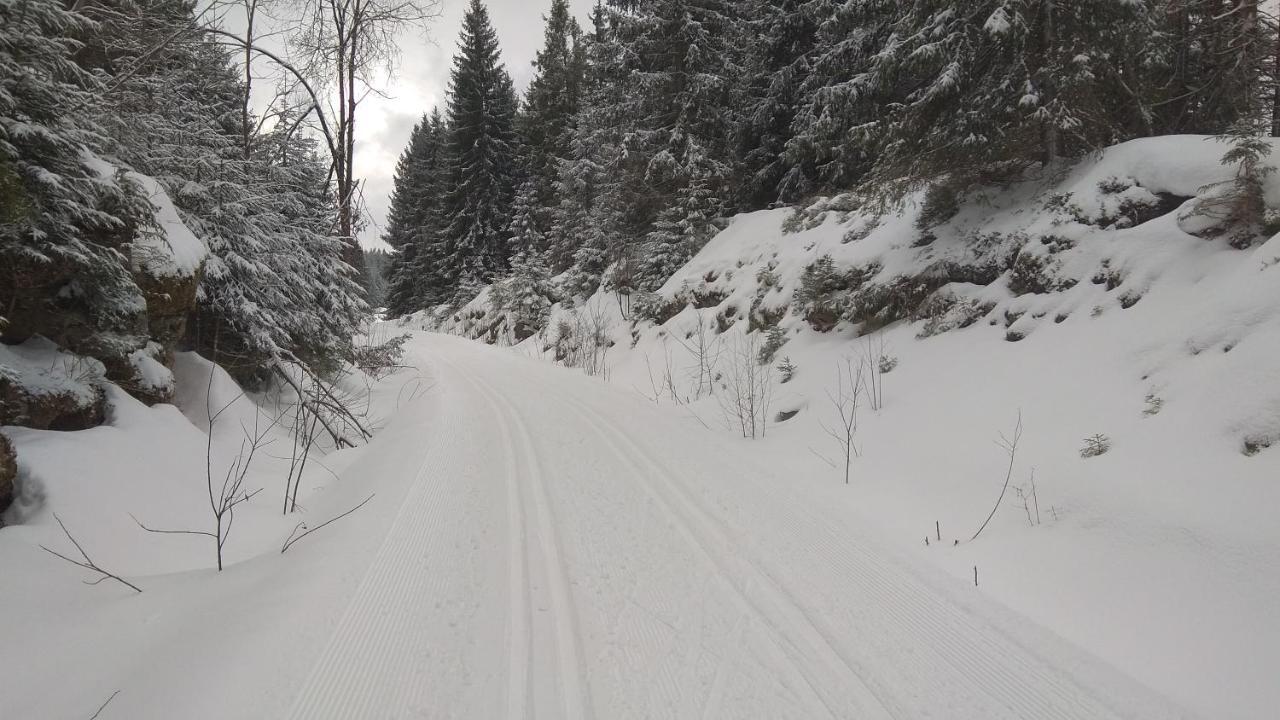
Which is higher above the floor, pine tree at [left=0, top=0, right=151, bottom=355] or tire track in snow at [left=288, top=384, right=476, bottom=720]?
pine tree at [left=0, top=0, right=151, bottom=355]

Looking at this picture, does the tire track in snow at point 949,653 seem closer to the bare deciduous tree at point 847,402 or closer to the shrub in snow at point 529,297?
the bare deciduous tree at point 847,402

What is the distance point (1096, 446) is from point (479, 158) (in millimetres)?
28546

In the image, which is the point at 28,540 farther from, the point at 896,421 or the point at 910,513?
the point at 896,421

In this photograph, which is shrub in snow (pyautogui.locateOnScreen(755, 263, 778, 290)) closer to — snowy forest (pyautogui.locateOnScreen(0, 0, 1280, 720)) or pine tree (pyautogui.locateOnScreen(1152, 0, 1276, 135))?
snowy forest (pyautogui.locateOnScreen(0, 0, 1280, 720))

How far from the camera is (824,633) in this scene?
229cm

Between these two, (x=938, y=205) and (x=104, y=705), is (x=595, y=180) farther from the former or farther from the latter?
(x=104, y=705)

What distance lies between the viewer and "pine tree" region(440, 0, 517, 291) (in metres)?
26.4

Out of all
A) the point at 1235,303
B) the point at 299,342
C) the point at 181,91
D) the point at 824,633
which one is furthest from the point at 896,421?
the point at 181,91

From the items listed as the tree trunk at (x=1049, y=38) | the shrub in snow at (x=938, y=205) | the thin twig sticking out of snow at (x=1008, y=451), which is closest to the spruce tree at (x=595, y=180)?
the shrub in snow at (x=938, y=205)

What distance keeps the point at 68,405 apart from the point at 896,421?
6.46 metres

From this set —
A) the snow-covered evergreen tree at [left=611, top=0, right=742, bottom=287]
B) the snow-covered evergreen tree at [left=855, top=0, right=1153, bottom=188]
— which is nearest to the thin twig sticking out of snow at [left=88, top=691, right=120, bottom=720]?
the snow-covered evergreen tree at [left=855, top=0, right=1153, bottom=188]

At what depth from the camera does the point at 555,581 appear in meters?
2.68

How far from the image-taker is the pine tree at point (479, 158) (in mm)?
26391

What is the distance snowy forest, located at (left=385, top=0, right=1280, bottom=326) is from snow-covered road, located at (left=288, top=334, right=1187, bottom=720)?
14.6 feet
